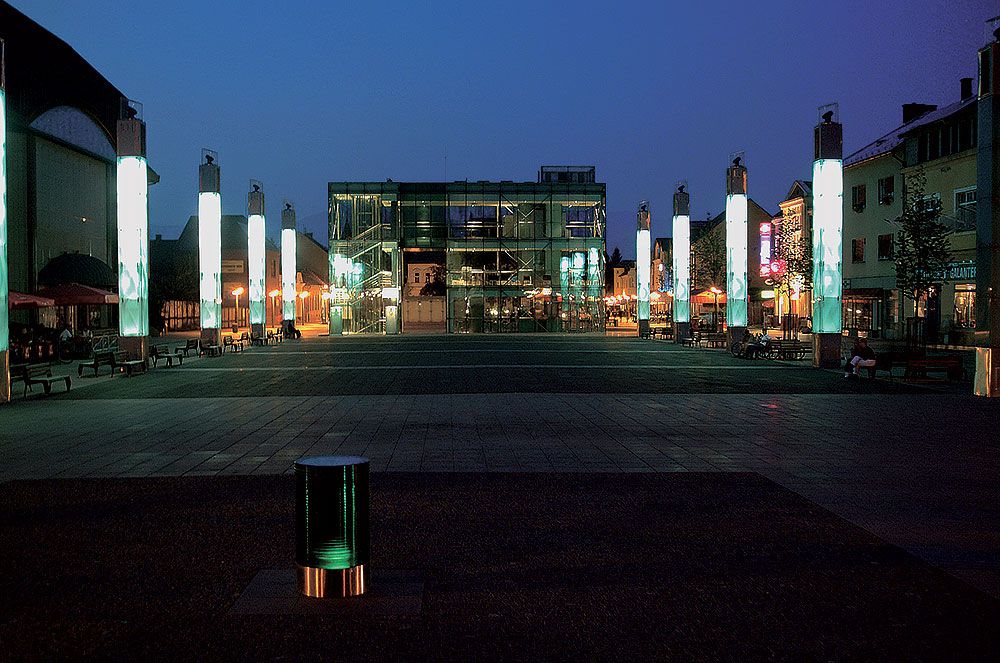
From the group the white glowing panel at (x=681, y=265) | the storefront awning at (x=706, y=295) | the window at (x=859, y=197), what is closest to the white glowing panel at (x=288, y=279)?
the white glowing panel at (x=681, y=265)

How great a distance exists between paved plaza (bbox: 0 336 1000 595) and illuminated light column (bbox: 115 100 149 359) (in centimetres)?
155

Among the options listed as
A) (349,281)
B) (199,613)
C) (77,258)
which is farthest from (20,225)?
(199,613)

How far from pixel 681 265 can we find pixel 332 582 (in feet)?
125

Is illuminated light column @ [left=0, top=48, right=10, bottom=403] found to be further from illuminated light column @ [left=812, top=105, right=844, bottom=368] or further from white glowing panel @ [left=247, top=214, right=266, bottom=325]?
white glowing panel @ [left=247, top=214, right=266, bottom=325]

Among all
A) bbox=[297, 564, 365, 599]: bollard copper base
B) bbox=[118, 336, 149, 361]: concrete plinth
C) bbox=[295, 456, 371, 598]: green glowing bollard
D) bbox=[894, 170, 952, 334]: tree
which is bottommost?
bbox=[297, 564, 365, 599]: bollard copper base

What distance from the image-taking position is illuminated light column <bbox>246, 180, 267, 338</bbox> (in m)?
41.3

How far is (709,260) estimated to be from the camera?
201 feet

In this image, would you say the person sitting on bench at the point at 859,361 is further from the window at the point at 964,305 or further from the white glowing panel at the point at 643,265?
the white glowing panel at the point at 643,265

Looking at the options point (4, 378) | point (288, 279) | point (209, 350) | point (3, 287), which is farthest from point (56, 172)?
point (4, 378)

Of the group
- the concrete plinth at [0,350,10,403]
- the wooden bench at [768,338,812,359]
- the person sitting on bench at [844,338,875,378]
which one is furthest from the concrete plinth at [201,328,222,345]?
the person sitting on bench at [844,338,875,378]

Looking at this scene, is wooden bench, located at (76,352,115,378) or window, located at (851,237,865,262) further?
window, located at (851,237,865,262)

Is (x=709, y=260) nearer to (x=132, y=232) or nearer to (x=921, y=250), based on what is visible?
(x=921, y=250)

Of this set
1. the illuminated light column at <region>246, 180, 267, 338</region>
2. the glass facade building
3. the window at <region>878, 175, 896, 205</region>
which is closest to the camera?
the illuminated light column at <region>246, 180, 267, 338</region>

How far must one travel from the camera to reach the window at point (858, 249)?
49.3 m
